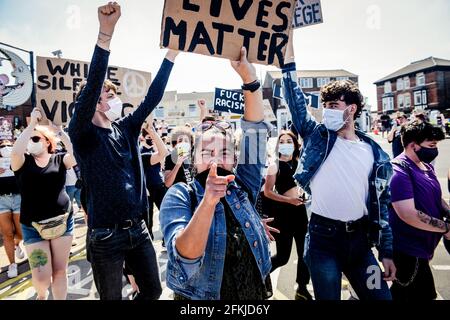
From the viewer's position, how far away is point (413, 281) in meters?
2.36

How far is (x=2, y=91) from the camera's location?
5367 millimetres

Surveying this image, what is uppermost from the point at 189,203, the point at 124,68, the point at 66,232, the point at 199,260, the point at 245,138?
the point at 124,68

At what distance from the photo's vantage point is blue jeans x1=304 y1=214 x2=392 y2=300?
6.82 ft

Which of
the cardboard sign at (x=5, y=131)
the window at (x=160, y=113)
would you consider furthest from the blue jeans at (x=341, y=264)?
the window at (x=160, y=113)

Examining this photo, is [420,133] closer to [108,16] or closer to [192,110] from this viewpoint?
[108,16]

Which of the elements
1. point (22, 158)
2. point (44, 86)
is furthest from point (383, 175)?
point (44, 86)

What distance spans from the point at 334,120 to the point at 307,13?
4.04ft

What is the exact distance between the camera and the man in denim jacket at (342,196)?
2113 millimetres

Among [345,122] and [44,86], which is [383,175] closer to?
[345,122]

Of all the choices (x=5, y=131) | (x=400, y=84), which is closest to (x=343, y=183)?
(x=5, y=131)

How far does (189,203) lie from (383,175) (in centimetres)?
156

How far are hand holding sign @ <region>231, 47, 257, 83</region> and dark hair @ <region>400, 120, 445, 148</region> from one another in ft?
4.96

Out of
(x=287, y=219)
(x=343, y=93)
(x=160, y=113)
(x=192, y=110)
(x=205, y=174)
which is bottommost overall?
(x=287, y=219)
